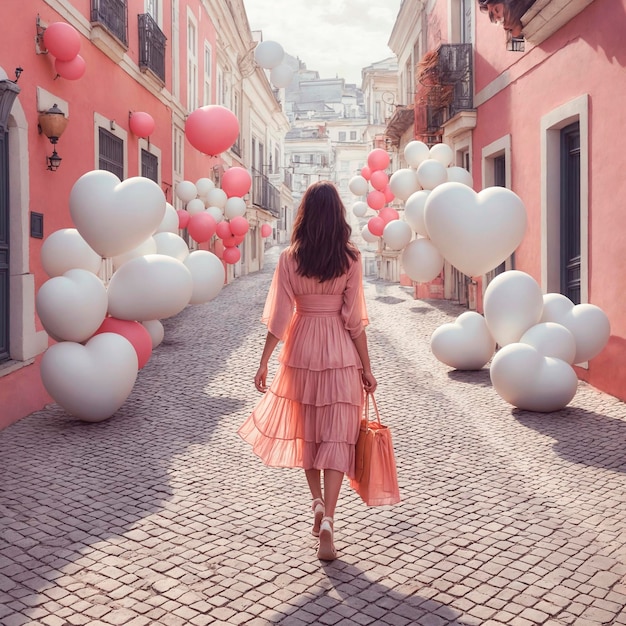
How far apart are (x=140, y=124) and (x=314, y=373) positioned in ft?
28.2

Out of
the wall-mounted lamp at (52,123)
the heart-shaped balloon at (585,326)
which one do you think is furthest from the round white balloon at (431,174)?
the wall-mounted lamp at (52,123)

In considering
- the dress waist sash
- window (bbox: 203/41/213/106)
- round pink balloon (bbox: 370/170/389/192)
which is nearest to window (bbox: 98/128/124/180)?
the dress waist sash

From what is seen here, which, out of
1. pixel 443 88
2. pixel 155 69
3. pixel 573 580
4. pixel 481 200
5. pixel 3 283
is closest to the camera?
pixel 573 580

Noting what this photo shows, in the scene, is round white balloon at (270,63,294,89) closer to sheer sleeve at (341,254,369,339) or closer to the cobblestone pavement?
the cobblestone pavement

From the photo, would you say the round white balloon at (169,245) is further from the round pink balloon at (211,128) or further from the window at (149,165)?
Answer: the window at (149,165)

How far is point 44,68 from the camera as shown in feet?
25.4

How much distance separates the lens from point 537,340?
22.4ft

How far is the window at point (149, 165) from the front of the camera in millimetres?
12906

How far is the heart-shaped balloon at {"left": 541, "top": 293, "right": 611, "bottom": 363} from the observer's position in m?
7.06

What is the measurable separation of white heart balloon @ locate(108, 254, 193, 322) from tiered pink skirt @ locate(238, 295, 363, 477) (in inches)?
109

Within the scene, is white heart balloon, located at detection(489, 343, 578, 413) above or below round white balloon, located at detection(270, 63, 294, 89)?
below

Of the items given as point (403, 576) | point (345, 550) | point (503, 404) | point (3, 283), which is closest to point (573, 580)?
point (403, 576)

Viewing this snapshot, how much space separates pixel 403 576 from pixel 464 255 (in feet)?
15.2

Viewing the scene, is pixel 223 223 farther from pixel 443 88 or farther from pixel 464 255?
pixel 464 255
